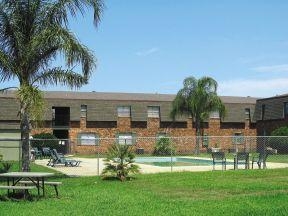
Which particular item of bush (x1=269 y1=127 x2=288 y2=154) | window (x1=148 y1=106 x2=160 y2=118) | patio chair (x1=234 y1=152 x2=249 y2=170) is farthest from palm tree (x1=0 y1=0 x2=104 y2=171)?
window (x1=148 y1=106 x2=160 y2=118)

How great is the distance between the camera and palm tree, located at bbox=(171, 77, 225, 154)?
49.9 m

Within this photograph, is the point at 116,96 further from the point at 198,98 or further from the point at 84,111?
the point at 198,98

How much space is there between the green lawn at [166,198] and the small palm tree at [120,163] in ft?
1.45

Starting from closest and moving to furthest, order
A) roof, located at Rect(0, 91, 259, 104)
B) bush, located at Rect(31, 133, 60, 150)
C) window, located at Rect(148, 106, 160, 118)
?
1. bush, located at Rect(31, 133, 60, 150)
2. roof, located at Rect(0, 91, 259, 104)
3. window, located at Rect(148, 106, 160, 118)

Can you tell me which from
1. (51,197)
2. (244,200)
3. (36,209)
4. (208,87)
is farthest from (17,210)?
(208,87)

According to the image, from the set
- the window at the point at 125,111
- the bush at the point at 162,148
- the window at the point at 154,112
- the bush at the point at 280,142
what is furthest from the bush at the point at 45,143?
the bush at the point at 280,142

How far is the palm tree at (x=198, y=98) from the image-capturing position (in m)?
49.9

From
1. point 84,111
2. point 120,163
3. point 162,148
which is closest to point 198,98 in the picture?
point 162,148

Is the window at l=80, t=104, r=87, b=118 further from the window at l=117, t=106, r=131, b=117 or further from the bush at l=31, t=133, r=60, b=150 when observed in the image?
the bush at l=31, t=133, r=60, b=150

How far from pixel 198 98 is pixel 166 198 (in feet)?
117

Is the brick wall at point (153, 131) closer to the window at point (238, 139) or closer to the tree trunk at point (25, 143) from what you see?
the window at point (238, 139)

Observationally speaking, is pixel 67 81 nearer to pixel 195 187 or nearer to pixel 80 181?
pixel 80 181

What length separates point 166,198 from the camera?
47.7 ft

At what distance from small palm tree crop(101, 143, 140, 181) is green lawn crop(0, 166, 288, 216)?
1.45 ft
